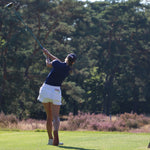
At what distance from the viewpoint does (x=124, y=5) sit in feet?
174

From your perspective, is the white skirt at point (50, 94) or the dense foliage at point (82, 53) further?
the dense foliage at point (82, 53)

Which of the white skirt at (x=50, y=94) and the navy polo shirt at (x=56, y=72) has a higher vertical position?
the navy polo shirt at (x=56, y=72)

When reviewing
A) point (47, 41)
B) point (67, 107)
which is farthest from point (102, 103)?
point (47, 41)

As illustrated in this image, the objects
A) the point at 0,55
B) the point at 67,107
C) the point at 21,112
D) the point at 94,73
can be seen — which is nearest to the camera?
the point at 0,55

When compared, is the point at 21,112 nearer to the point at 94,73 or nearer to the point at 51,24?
the point at 51,24

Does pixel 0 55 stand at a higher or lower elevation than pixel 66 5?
lower

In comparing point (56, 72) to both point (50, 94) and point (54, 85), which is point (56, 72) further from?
point (50, 94)

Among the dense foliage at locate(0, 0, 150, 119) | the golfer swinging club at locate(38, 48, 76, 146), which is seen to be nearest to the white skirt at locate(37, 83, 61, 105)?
the golfer swinging club at locate(38, 48, 76, 146)

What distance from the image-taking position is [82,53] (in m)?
51.0

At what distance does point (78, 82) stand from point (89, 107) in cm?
652

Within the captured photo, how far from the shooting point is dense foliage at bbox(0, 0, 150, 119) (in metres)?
36.0

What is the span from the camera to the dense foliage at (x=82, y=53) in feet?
118

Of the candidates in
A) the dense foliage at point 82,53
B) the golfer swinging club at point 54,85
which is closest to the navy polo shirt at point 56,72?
the golfer swinging club at point 54,85

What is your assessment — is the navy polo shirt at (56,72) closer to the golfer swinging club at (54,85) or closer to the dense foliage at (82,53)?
the golfer swinging club at (54,85)
